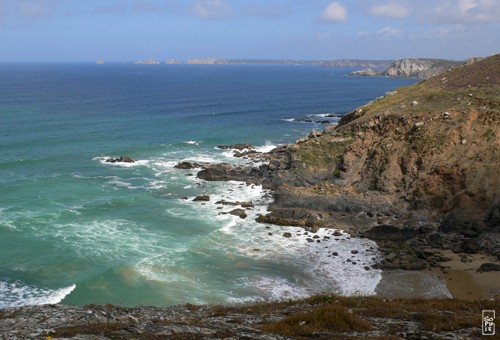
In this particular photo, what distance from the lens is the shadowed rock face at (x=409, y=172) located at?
45.7 metres

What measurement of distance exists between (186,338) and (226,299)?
17.1 metres

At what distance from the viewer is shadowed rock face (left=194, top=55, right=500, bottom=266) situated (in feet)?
150

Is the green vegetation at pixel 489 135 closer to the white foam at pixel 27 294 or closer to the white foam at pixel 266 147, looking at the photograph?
the white foam at pixel 266 147

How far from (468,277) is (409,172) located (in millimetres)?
17018

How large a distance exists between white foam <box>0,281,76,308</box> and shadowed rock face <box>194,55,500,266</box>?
21809 millimetres

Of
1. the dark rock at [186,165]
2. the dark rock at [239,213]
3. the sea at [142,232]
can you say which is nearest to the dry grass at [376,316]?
the sea at [142,232]

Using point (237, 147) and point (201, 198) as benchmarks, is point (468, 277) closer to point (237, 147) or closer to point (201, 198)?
point (201, 198)

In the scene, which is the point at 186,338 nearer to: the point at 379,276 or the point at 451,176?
the point at 379,276

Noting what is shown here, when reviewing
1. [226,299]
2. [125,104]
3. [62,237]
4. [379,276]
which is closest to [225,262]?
[226,299]

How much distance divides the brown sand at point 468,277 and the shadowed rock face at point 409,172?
68.6 inches

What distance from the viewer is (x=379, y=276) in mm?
38375

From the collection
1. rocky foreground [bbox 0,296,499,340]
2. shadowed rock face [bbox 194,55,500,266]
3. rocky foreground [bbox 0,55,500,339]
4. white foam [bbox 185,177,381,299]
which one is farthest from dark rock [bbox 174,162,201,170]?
rocky foreground [bbox 0,296,499,340]
